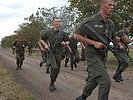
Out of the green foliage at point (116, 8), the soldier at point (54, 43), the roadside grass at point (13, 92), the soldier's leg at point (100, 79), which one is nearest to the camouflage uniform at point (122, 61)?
the soldier at point (54, 43)

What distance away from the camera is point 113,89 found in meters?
11.9

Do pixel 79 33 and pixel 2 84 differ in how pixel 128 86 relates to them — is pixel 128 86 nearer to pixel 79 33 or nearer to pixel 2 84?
pixel 2 84

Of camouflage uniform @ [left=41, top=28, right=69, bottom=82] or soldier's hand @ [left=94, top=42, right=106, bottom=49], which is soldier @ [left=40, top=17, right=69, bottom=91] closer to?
camouflage uniform @ [left=41, top=28, right=69, bottom=82]

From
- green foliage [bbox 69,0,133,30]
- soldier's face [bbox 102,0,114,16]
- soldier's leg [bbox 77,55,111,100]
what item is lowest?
soldier's leg [bbox 77,55,111,100]

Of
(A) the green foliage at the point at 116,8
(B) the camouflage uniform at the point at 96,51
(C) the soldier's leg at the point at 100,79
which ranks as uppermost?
(A) the green foliage at the point at 116,8

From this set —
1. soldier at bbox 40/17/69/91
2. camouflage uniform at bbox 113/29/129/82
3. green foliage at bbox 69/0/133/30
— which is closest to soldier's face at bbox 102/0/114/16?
soldier at bbox 40/17/69/91

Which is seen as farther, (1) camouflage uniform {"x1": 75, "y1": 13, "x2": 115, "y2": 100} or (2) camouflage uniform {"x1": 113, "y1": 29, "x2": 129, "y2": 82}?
(2) camouflage uniform {"x1": 113, "y1": 29, "x2": 129, "y2": 82}

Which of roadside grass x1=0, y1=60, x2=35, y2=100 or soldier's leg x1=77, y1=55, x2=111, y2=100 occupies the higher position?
soldier's leg x1=77, y1=55, x2=111, y2=100

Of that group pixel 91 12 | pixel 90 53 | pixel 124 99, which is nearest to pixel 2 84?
pixel 124 99

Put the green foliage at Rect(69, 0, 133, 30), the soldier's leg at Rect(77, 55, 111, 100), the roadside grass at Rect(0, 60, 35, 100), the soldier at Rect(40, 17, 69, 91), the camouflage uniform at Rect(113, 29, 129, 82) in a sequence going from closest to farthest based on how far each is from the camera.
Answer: the soldier's leg at Rect(77, 55, 111, 100)
the roadside grass at Rect(0, 60, 35, 100)
the soldier at Rect(40, 17, 69, 91)
the camouflage uniform at Rect(113, 29, 129, 82)
the green foliage at Rect(69, 0, 133, 30)

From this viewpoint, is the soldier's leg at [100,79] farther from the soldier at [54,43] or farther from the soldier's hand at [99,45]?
the soldier at [54,43]

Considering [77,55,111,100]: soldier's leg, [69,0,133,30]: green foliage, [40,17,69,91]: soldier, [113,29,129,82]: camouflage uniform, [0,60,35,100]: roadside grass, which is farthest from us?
[69,0,133,30]: green foliage

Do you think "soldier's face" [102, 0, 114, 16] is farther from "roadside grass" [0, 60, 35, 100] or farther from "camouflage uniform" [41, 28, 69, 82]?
"camouflage uniform" [41, 28, 69, 82]

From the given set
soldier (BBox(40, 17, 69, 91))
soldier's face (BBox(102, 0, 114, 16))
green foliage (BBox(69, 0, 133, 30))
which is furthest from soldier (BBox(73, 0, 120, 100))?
green foliage (BBox(69, 0, 133, 30))
